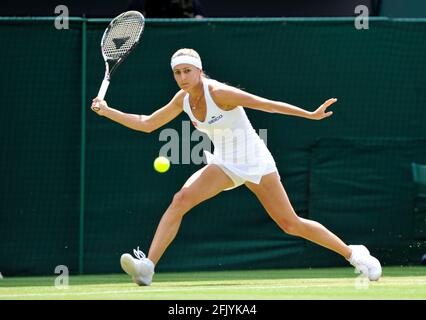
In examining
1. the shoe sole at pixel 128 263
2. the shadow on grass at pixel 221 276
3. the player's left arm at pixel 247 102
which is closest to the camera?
the player's left arm at pixel 247 102

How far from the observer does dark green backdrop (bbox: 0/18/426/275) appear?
10.2 meters

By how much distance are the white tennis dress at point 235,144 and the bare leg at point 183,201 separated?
98mm

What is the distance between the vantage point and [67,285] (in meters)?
9.20

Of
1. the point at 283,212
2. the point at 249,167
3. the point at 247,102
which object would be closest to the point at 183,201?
the point at 249,167

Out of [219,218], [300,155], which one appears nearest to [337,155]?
[300,155]

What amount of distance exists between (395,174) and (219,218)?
179 cm

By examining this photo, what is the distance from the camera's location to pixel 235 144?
8555 millimetres

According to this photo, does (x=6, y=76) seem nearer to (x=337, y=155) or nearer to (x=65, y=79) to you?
(x=65, y=79)

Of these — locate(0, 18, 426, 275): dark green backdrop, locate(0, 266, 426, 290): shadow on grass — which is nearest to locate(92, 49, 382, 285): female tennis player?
locate(0, 266, 426, 290): shadow on grass

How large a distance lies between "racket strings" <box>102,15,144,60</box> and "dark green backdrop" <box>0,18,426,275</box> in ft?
3.83

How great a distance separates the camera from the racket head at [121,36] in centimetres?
898

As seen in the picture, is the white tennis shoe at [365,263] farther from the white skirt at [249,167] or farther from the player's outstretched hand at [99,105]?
the player's outstretched hand at [99,105]

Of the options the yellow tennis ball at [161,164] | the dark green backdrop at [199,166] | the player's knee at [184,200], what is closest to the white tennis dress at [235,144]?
the player's knee at [184,200]
